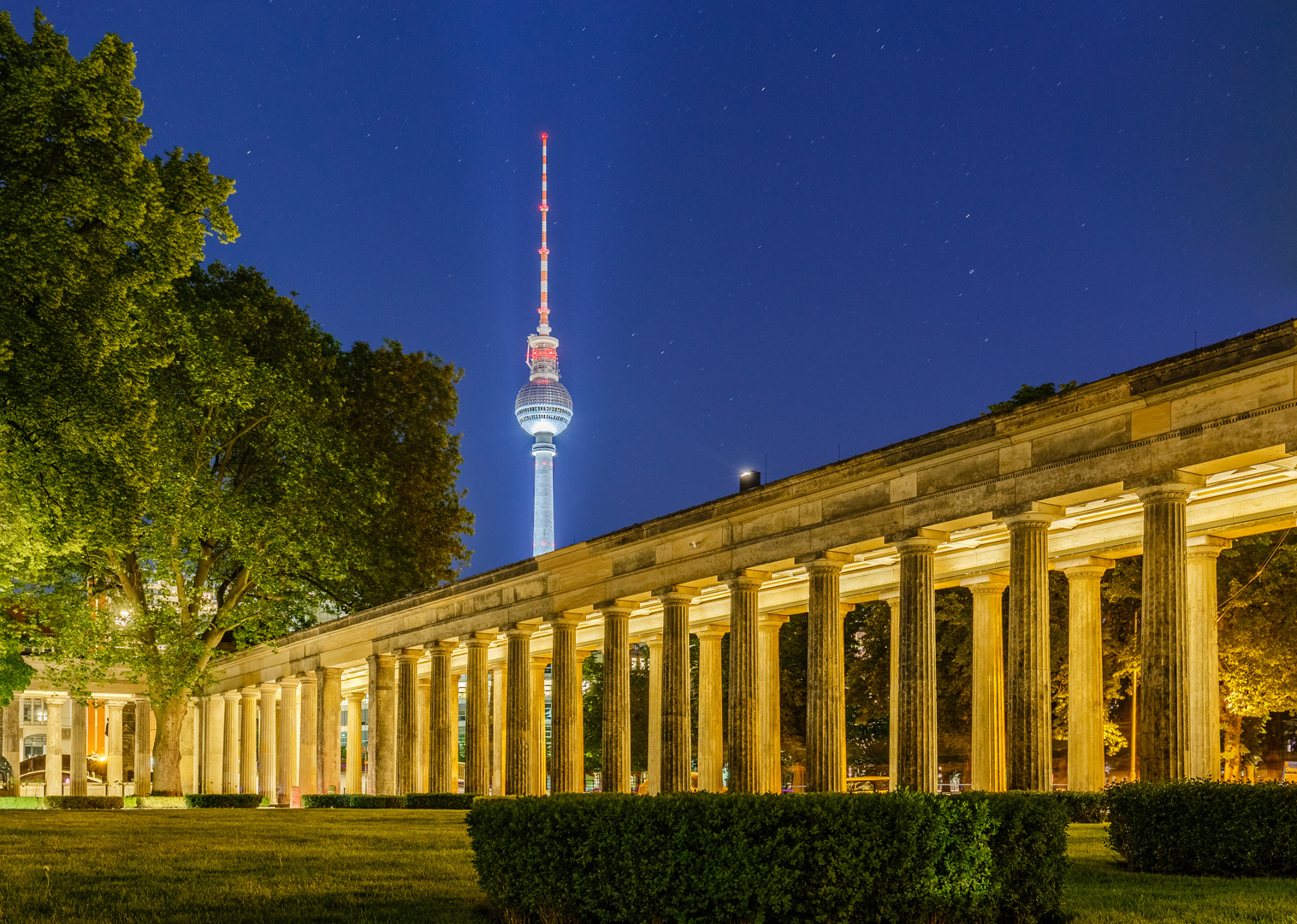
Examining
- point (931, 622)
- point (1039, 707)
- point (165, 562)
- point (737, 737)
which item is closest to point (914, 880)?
point (1039, 707)

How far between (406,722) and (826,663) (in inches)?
1203

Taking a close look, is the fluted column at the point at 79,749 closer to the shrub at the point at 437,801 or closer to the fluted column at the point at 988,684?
the shrub at the point at 437,801

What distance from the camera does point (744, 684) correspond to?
137 feet

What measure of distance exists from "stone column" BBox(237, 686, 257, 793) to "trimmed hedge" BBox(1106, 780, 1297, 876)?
7070 cm

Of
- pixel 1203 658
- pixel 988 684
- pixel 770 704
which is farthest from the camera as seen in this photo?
pixel 770 704

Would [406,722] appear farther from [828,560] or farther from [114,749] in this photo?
[114,749]

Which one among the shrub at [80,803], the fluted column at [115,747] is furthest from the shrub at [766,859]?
the fluted column at [115,747]

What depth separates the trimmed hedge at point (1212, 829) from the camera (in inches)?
745

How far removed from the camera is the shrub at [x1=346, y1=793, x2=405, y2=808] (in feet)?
185

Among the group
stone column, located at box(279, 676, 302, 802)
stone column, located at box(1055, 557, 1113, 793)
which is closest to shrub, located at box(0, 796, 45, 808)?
stone column, located at box(279, 676, 302, 802)

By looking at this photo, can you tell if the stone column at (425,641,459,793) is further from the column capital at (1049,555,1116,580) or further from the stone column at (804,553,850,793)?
the column capital at (1049,555,1116,580)

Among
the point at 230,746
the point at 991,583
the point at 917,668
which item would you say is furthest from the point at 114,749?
the point at 917,668

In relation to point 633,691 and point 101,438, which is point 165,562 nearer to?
point 101,438

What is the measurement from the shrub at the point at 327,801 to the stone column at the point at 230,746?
22545 mm
